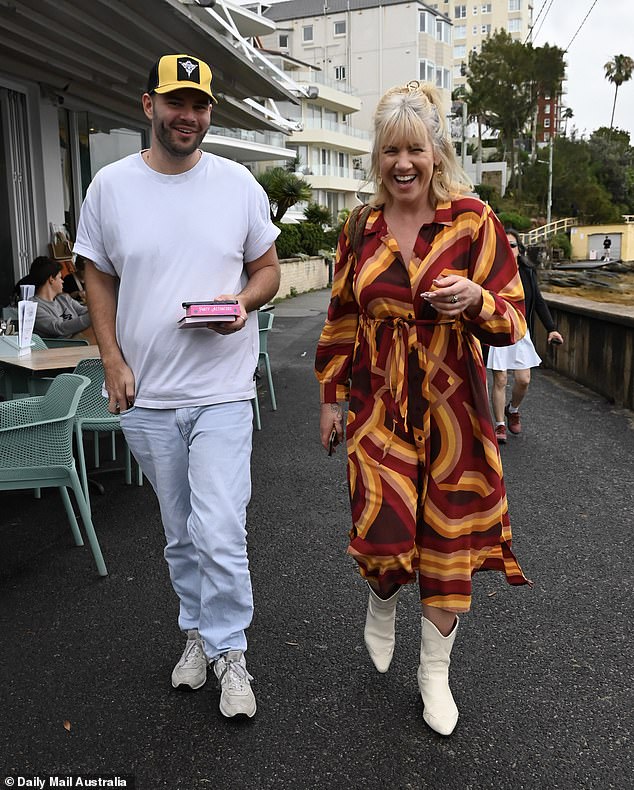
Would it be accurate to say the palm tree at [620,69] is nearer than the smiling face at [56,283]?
No

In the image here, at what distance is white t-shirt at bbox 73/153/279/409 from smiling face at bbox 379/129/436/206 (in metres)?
0.50

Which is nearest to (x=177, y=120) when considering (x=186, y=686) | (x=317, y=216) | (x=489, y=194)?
(x=186, y=686)

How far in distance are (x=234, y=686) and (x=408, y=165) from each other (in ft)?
6.13

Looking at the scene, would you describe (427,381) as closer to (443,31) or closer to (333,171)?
(333,171)

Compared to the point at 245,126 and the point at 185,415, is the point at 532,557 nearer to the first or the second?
the point at 185,415

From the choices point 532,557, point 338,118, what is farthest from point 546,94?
point 532,557

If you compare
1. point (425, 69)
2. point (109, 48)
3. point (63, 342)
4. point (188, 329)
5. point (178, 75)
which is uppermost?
point (425, 69)

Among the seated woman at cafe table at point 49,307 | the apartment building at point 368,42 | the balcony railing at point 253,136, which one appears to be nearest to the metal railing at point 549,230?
A: the apartment building at point 368,42

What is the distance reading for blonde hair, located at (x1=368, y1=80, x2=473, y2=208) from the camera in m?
2.79

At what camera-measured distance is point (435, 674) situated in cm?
301

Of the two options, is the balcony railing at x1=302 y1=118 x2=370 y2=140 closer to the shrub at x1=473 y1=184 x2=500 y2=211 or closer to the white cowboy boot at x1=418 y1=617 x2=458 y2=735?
the shrub at x1=473 y1=184 x2=500 y2=211

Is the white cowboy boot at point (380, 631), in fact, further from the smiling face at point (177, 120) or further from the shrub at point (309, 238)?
the shrub at point (309, 238)

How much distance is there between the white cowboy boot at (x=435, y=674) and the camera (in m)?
2.97

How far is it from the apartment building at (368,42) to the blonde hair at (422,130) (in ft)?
211
